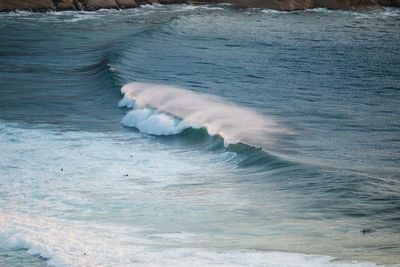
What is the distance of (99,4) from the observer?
41531mm

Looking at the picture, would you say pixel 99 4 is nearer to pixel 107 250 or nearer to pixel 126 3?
pixel 126 3

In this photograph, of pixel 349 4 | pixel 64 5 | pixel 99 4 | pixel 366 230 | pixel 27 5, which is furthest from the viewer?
pixel 349 4

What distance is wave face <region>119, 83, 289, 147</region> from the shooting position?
1473cm

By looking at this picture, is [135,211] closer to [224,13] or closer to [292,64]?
[292,64]

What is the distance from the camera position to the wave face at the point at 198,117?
14727mm

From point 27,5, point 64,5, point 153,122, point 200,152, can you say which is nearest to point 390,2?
point 64,5

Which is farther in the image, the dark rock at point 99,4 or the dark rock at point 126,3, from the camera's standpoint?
the dark rock at point 126,3

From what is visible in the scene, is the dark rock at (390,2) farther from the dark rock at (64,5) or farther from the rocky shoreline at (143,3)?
the dark rock at (64,5)

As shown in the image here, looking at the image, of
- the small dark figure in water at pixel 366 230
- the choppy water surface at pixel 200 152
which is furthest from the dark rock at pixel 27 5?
the small dark figure in water at pixel 366 230

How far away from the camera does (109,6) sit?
42000 millimetres

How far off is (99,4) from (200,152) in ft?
97.3

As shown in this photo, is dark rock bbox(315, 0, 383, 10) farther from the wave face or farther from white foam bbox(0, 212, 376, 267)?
white foam bbox(0, 212, 376, 267)

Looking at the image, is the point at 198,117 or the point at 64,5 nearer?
the point at 198,117

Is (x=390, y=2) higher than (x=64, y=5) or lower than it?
higher
